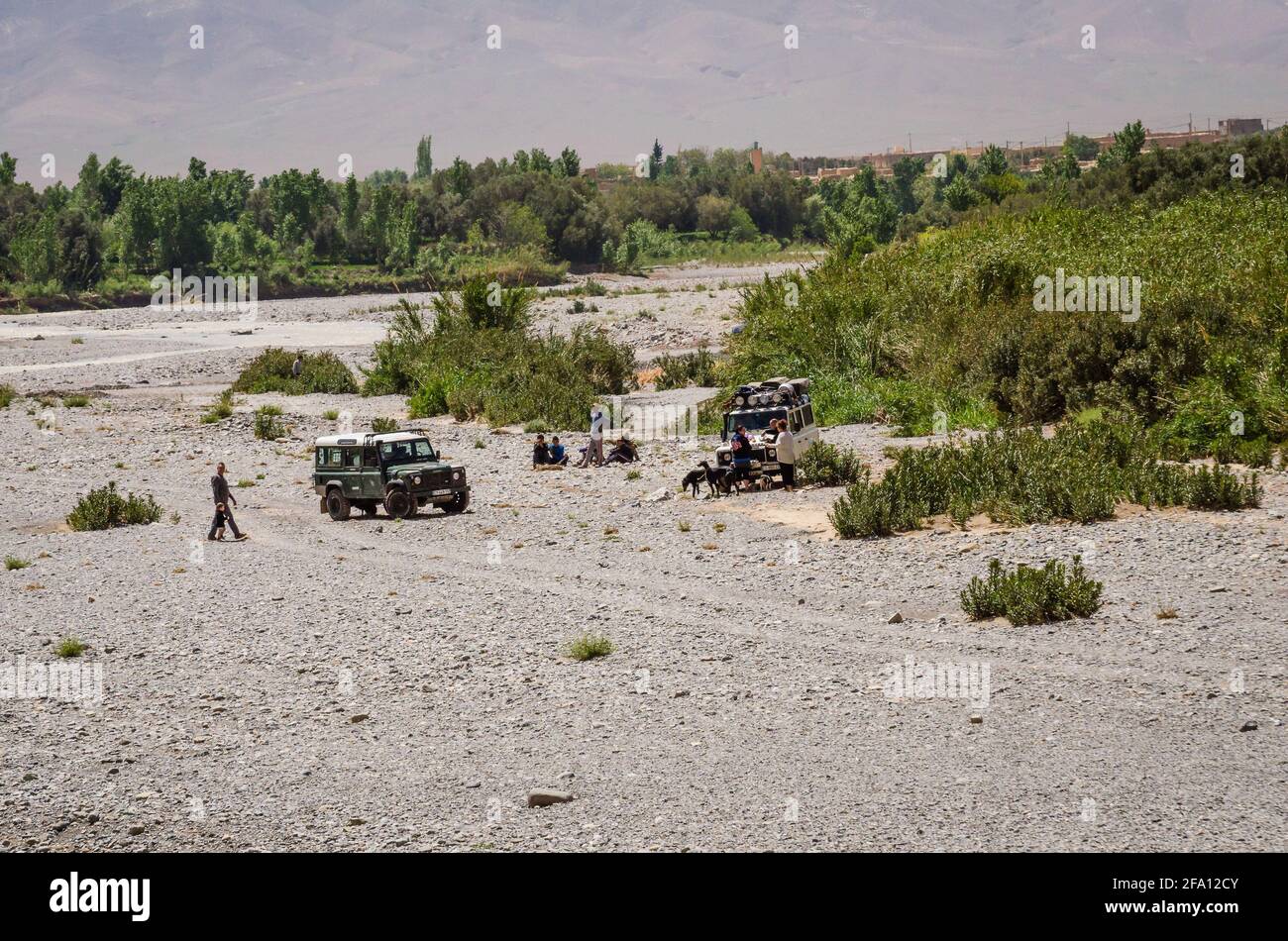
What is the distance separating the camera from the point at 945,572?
16.5 metres

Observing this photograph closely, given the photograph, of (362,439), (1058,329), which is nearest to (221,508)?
(362,439)

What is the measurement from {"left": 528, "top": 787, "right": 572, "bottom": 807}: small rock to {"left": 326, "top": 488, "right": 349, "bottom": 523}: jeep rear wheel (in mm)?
14686

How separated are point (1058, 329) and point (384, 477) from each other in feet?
51.1

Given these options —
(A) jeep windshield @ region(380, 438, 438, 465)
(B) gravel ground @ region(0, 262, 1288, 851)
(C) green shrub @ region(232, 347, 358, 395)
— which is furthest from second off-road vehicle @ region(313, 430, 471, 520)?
(C) green shrub @ region(232, 347, 358, 395)

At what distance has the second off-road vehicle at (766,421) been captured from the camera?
78.4 ft

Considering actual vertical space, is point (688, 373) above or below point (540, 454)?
above

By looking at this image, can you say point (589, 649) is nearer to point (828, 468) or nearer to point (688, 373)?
point (828, 468)

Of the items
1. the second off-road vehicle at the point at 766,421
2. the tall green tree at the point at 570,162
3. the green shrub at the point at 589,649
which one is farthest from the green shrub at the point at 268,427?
the tall green tree at the point at 570,162

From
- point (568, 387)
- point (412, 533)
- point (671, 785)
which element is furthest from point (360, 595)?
point (568, 387)

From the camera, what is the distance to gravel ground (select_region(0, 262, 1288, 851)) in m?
9.29

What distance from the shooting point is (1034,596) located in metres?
13.9

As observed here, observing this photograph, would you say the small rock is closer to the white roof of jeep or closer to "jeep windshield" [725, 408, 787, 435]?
the white roof of jeep

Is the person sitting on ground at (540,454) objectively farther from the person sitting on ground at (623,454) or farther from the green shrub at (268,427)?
the green shrub at (268,427)

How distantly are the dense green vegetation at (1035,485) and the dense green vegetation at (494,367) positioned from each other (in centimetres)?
1573
